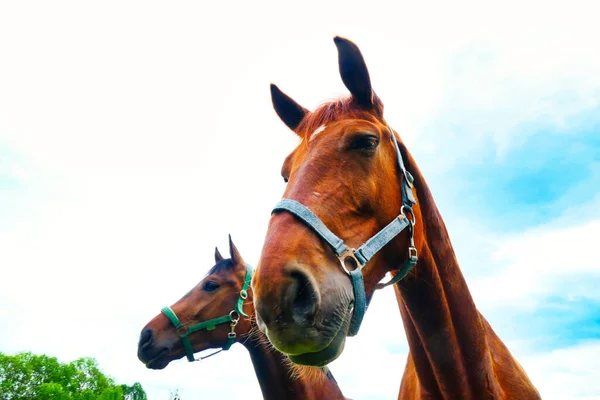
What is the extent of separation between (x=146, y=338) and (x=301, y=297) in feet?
20.5

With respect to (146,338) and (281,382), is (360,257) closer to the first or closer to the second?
(281,382)

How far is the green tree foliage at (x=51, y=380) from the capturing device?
44.7 m

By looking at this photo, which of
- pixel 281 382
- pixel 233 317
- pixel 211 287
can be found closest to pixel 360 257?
pixel 281 382

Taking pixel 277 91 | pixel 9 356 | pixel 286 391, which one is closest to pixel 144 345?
pixel 286 391

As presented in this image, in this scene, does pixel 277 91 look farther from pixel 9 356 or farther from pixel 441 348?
pixel 9 356

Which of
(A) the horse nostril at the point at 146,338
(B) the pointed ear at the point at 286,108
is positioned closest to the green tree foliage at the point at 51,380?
(A) the horse nostril at the point at 146,338

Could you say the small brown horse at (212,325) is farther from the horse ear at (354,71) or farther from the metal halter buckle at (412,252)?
the horse ear at (354,71)

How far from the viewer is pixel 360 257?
231cm

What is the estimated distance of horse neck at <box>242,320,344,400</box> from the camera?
596 cm

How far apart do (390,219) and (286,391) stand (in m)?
4.35

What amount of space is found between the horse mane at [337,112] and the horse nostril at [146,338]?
559 cm

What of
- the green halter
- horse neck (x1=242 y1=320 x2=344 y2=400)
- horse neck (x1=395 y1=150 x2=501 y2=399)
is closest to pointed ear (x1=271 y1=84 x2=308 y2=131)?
horse neck (x1=395 y1=150 x2=501 y2=399)

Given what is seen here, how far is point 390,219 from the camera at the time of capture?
8.68ft

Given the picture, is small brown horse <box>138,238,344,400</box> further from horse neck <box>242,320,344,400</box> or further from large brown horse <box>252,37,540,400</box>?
large brown horse <box>252,37,540,400</box>
